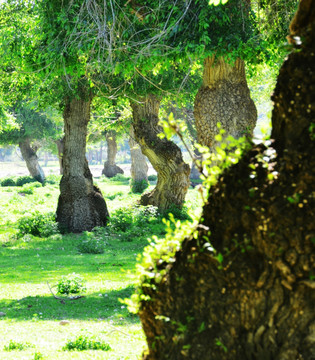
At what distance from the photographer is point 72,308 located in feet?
32.6

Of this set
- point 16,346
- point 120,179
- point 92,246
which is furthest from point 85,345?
point 120,179

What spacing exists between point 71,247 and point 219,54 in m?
8.97

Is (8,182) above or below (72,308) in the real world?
below

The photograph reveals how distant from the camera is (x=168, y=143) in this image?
2469cm

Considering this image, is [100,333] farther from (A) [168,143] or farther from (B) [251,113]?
(A) [168,143]

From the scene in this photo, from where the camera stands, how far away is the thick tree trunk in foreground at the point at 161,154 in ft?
79.7

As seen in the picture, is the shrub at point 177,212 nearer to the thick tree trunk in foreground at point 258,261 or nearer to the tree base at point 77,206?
the tree base at point 77,206

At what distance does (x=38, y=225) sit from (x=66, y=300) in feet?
37.6

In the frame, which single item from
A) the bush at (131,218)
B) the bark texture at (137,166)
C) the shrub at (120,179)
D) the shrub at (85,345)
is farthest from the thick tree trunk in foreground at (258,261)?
the shrub at (120,179)

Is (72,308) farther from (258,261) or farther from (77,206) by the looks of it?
(77,206)

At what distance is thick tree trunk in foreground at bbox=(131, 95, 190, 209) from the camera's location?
24297mm

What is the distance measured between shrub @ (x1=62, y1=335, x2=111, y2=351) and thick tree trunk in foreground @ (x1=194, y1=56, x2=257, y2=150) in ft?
21.5

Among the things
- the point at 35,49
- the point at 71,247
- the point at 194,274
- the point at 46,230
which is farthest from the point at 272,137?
the point at 46,230

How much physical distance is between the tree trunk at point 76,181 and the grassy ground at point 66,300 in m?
0.89
